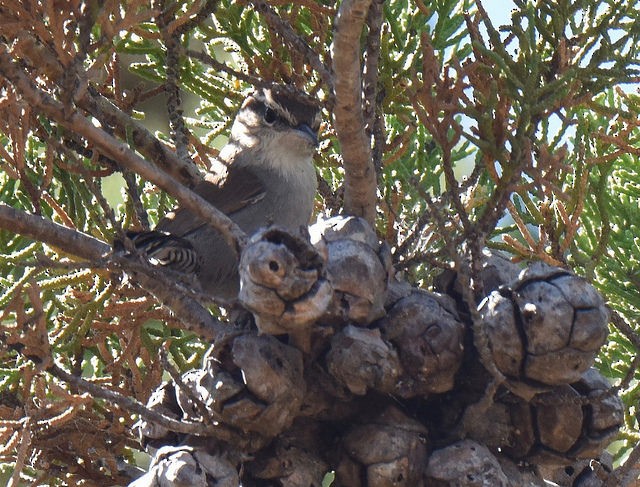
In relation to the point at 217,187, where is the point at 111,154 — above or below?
below

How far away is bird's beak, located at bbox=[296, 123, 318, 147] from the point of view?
4566 mm

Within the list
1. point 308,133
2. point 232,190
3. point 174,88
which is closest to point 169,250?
point 174,88

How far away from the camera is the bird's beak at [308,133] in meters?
4.57

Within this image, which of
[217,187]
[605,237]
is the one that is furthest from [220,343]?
[217,187]

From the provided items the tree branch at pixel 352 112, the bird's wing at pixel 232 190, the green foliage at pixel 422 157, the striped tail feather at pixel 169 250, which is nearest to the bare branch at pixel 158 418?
the green foliage at pixel 422 157

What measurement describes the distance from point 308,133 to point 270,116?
→ 0.51 m

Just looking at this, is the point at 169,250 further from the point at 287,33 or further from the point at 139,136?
the point at 287,33

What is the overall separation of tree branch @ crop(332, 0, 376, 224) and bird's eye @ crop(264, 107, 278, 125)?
2676mm

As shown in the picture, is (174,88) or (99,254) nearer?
(99,254)

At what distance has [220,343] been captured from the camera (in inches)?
77.7

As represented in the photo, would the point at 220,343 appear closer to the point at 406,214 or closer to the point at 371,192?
the point at 371,192

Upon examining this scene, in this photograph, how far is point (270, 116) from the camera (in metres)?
5.11

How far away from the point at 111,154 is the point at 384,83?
1377 millimetres

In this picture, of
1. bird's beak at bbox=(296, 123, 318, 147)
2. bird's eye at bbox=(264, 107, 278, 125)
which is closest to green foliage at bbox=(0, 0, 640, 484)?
bird's beak at bbox=(296, 123, 318, 147)
